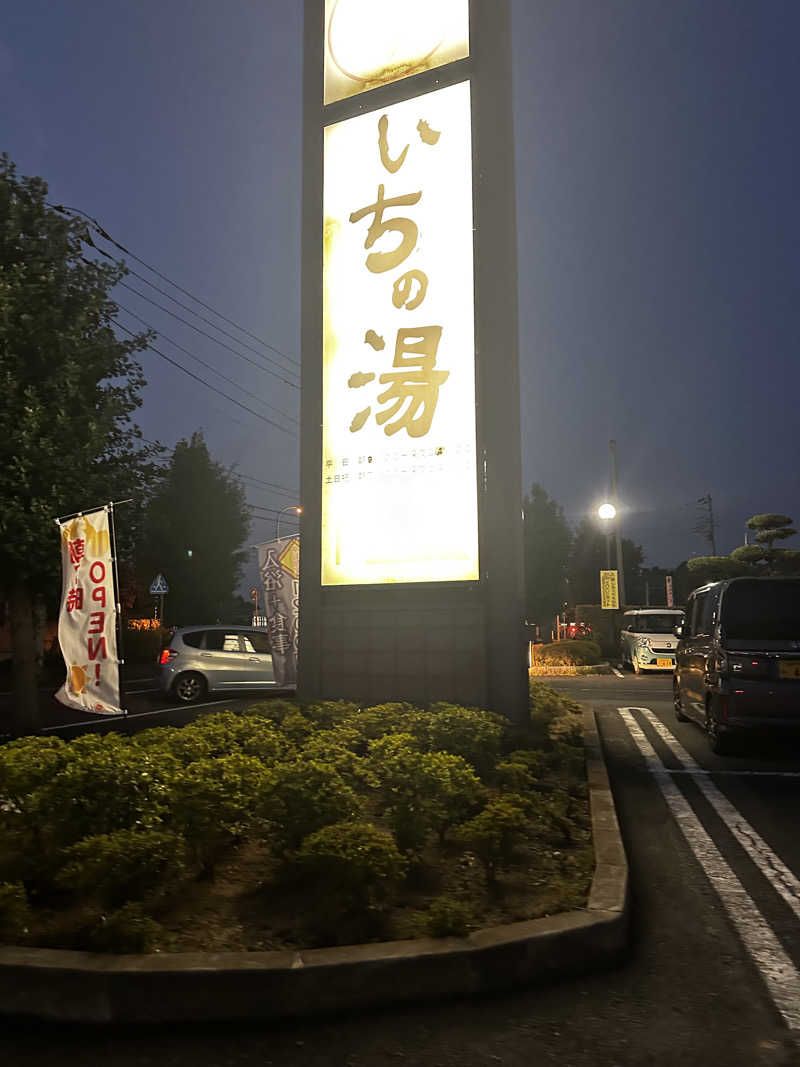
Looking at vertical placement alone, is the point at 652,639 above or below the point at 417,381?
below

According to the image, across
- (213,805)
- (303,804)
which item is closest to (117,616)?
(213,805)

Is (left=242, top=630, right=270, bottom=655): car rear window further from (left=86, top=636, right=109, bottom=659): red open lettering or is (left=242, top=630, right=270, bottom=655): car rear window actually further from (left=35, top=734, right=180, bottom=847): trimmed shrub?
(left=35, top=734, right=180, bottom=847): trimmed shrub

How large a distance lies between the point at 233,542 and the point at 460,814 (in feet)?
142

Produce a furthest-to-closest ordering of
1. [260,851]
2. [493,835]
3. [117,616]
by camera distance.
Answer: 1. [117,616]
2. [260,851]
3. [493,835]

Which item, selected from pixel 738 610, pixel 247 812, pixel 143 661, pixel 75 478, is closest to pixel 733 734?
pixel 738 610

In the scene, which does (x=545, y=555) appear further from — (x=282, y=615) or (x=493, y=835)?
(x=493, y=835)

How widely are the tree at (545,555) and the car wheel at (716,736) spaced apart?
53.9 meters

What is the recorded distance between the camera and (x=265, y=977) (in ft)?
10.4

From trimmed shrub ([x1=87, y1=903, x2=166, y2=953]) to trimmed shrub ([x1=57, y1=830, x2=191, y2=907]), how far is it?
34cm

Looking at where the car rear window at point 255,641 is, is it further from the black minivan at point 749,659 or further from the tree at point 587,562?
the tree at point 587,562

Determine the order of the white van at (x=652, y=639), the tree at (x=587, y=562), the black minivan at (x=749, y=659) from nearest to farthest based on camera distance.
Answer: the black minivan at (x=749, y=659), the white van at (x=652, y=639), the tree at (x=587, y=562)

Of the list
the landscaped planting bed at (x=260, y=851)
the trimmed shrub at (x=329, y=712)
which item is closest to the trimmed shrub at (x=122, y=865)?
the landscaped planting bed at (x=260, y=851)

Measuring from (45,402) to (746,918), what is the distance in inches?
485

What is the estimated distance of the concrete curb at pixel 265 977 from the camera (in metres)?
3.12
